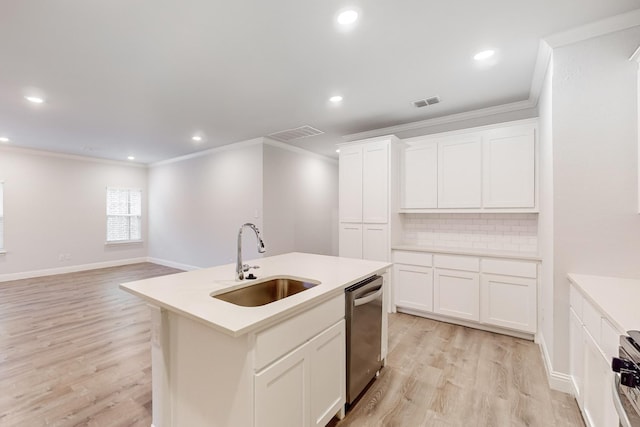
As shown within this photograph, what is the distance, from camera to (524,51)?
228cm

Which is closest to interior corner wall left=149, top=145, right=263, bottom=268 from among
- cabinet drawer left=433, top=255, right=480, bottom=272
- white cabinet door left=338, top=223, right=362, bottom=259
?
white cabinet door left=338, top=223, right=362, bottom=259

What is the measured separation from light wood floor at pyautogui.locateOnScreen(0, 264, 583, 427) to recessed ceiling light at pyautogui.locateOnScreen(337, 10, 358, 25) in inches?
106

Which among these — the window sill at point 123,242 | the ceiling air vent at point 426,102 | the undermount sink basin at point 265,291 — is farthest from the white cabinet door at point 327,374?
the window sill at point 123,242

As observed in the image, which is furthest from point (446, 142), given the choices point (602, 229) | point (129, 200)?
point (129, 200)

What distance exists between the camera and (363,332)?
198cm

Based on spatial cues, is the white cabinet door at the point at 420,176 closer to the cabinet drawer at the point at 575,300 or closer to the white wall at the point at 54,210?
the cabinet drawer at the point at 575,300

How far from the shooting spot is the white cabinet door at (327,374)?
1.54m

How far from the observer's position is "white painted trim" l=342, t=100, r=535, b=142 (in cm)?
332

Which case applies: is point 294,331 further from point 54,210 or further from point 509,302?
point 54,210

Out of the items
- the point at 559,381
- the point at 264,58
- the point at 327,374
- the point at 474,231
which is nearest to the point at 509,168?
the point at 474,231

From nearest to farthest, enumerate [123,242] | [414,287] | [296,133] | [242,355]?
[242,355] < [414,287] < [296,133] < [123,242]

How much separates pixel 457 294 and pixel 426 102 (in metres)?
2.34

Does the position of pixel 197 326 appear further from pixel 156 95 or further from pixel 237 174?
pixel 237 174

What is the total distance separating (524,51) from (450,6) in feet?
3.23
